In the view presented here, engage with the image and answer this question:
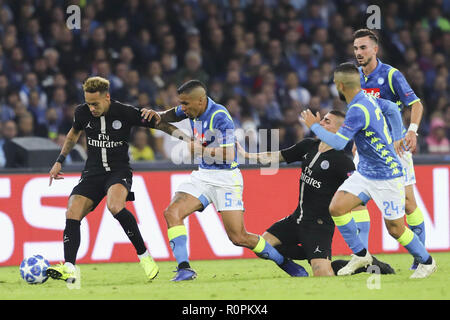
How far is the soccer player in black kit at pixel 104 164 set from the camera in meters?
7.73

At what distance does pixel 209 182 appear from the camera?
7898 mm

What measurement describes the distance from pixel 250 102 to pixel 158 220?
3.68 m

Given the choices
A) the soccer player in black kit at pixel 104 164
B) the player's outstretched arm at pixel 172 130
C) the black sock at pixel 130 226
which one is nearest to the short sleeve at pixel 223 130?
the player's outstretched arm at pixel 172 130

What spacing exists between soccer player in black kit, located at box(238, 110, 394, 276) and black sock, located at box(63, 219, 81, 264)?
5.61 feet

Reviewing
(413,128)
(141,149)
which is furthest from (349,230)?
(141,149)

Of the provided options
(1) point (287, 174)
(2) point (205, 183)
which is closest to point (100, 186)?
(2) point (205, 183)

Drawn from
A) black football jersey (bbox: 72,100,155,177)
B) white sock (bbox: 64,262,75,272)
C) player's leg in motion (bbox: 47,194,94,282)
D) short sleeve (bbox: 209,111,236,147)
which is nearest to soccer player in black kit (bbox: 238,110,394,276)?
short sleeve (bbox: 209,111,236,147)

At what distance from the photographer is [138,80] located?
1298 cm

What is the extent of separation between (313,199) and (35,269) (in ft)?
8.50

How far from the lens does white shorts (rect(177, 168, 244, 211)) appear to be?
7.87m

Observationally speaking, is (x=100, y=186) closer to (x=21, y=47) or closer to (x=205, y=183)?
(x=205, y=183)

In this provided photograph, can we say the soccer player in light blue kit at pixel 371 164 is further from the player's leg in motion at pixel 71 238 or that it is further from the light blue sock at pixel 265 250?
the player's leg in motion at pixel 71 238

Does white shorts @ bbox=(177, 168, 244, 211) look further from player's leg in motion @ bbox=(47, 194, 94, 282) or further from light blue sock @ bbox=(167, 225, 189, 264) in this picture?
player's leg in motion @ bbox=(47, 194, 94, 282)

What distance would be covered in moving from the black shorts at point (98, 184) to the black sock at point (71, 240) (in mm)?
293
